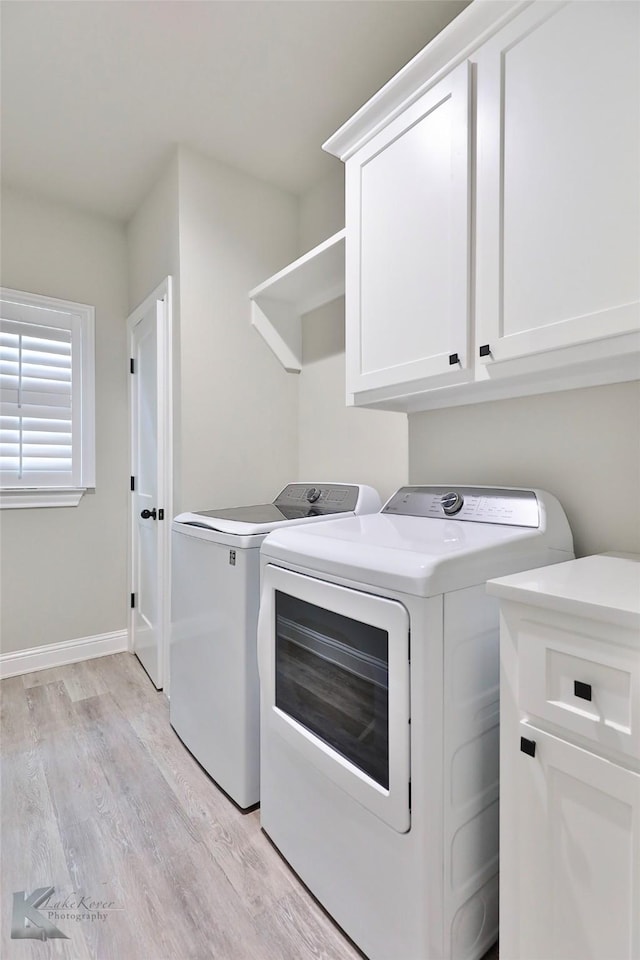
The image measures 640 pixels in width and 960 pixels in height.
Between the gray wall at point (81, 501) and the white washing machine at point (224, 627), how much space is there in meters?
1.10

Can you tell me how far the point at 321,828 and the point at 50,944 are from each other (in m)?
0.71

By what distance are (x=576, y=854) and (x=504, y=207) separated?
4.47 ft

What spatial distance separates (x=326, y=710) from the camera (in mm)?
1213

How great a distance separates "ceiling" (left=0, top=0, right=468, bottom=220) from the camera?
5.23ft

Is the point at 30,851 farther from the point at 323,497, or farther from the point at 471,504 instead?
the point at 471,504

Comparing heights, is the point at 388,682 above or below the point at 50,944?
above

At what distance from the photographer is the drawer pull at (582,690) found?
82 centimetres

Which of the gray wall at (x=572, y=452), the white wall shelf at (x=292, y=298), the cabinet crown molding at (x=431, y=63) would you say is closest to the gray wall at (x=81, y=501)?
the white wall shelf at (x=292, y=298)

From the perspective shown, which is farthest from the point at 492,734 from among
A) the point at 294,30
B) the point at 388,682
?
the point at 294,30

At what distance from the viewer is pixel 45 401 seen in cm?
272

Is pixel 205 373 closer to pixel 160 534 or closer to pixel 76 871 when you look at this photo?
pixel 160 534

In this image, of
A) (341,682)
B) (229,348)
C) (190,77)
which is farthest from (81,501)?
(341,682)

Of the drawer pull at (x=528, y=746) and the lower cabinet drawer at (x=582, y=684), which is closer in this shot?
the lower cabinet drawer at (x=582, y=684)

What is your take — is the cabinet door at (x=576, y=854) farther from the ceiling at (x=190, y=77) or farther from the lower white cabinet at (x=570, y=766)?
the ceiling at (x=190, y=77)
